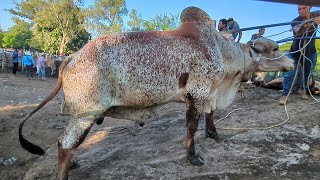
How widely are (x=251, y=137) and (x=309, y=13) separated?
2589 mm

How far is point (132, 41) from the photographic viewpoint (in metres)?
3.29

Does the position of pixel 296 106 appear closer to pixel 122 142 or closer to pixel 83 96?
pixel 122 142

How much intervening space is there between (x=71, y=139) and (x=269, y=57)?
2.77 metres

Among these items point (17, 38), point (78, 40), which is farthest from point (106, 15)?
point (17, 38)

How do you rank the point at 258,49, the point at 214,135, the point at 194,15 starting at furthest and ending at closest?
the point at 214,135
the point at 258,49
the point at 194,15

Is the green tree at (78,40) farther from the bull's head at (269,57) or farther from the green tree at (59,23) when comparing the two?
the bull's head at (269,57)

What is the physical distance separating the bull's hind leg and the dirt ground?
43cm

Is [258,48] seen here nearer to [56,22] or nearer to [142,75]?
[142,75]

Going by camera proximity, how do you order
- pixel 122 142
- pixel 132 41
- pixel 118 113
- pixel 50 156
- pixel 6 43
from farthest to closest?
pixel 6 43 → pixel 122 142 → pixel 50 156 → pixel 118 113 → pixel 132 41

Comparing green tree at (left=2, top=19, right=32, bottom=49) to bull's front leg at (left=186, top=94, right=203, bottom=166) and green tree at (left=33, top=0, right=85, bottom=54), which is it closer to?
green tree at (left=33, top=0, right=85, bottom=54)

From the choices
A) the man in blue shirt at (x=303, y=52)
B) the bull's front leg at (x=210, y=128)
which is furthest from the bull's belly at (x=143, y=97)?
the man in blue shirt at (x=303, y=52)

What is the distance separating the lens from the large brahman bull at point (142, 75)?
122 inches

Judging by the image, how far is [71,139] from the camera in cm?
310

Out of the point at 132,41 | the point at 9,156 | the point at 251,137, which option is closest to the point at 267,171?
the point at 251,137
